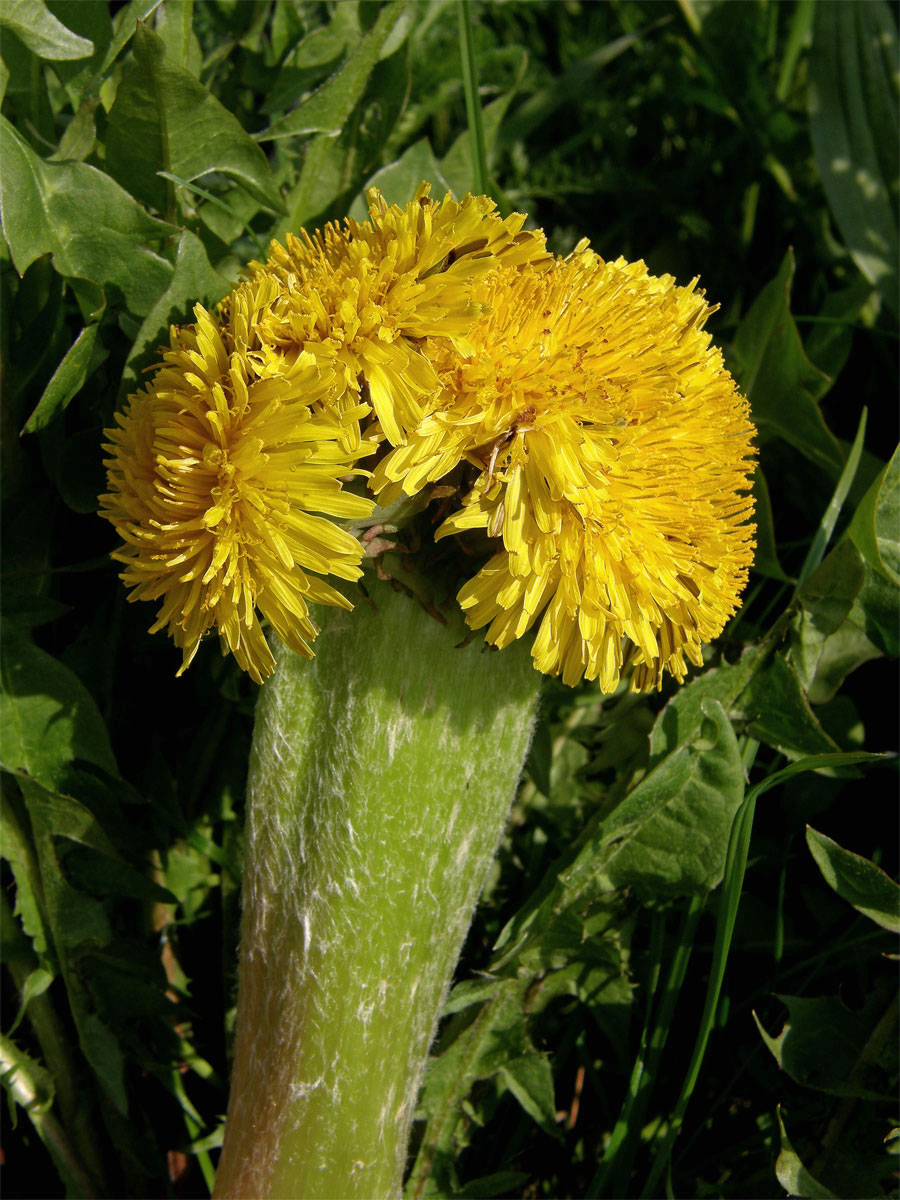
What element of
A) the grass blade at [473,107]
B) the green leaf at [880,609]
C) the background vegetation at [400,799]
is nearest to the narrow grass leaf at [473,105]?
the grass blade at [473,107]

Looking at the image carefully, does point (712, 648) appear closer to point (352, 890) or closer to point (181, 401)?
point (352, 890)

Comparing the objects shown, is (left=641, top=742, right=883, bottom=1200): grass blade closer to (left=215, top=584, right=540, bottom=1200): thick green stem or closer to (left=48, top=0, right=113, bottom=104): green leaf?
(left=215, top=584, right=540, bottom=1200): thick green stem

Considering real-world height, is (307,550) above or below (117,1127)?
above

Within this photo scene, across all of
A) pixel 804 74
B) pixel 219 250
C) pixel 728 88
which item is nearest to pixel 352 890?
pixel 219 250

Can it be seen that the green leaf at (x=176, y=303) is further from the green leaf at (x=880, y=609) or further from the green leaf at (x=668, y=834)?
the green leaf at (x=880, y=609)

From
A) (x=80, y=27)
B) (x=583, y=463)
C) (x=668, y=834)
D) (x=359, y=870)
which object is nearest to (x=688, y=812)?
(x=668, y=834)
